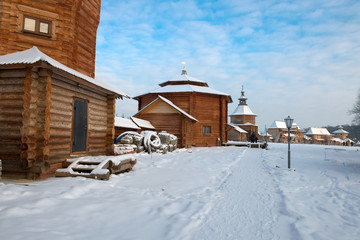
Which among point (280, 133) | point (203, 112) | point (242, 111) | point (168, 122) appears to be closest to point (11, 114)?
point (168, 122)

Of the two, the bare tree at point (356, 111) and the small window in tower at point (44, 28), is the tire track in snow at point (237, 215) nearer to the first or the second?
the small window in tower at point (44, 28)

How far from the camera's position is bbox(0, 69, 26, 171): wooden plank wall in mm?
7148

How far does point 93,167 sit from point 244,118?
53844mm

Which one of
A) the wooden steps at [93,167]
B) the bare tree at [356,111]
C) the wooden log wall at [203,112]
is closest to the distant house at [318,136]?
the bare tree at [356,111]

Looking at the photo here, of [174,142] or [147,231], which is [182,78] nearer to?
[174,142]

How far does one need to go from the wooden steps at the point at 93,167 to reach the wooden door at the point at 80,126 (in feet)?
4.37

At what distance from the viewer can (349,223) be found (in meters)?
4.14

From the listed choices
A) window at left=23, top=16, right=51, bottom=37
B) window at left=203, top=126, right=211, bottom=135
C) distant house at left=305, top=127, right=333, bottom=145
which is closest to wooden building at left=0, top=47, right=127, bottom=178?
window at left=23, top=16, right=51, bottom=37

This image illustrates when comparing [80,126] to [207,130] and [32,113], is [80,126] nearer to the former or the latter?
[32,113]

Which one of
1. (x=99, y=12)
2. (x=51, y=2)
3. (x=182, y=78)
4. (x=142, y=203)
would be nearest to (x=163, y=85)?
(x=182, y=78)

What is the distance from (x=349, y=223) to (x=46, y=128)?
26.7 feet

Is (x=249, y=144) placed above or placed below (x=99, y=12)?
below

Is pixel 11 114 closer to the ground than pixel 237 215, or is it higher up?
higher up

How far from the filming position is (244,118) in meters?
57.8
